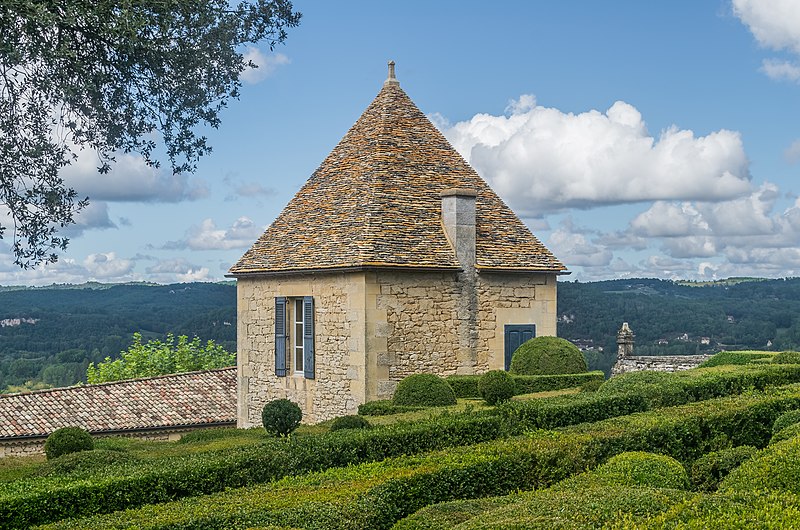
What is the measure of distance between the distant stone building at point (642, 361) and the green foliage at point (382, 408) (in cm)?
1300

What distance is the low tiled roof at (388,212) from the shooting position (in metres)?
23.8

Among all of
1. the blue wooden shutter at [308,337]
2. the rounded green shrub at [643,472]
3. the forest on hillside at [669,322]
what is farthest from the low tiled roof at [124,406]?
the rounded green shrub at [643,472]

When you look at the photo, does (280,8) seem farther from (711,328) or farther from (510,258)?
(711,328)

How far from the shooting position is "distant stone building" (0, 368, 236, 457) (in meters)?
28.8

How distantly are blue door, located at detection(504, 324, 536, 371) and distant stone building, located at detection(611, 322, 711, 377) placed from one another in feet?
24.0

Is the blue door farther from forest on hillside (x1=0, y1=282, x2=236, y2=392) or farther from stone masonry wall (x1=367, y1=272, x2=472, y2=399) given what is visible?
forest on hillside (x1=0, y1=282, x2=236, y2=392)

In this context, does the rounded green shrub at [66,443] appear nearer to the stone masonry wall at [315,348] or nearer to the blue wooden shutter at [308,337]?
the stone masonry wall at [315,348]

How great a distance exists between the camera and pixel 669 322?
48156 mm

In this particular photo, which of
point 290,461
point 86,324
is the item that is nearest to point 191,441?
point 290,461

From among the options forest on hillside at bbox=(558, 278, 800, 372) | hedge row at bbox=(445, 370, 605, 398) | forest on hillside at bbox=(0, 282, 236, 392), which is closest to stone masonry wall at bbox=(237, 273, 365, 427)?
hedge row at bbox=(445, 370, 605, 398)

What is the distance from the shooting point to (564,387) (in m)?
23.1

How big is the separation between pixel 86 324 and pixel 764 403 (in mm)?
53592

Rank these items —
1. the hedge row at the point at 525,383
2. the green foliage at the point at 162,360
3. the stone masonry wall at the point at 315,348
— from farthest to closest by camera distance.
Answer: the green foliage at the point at 162,360 → the stone masonry wall at the point at 315,348 → the hedge row at the point at 525,383

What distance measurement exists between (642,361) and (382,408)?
16.7m
